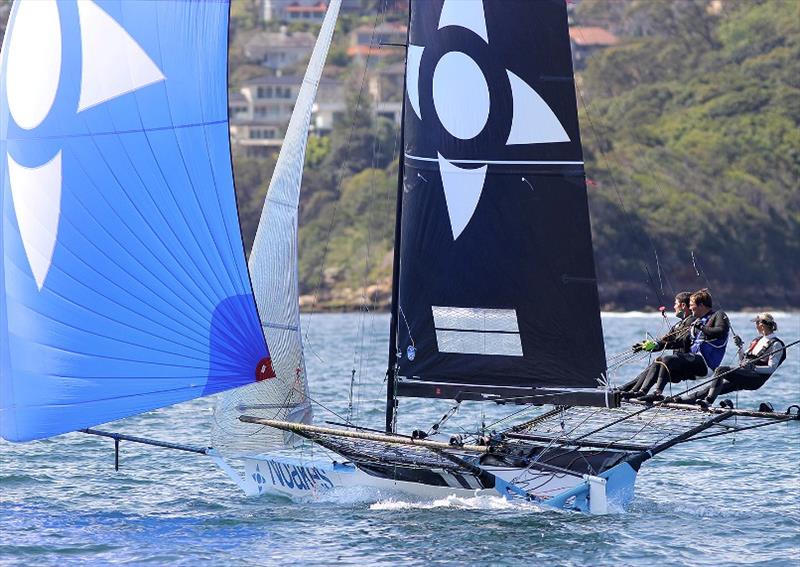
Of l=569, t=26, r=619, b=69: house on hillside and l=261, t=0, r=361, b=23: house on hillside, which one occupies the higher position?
l=261, t=0, r=361, b=23: house on hillside

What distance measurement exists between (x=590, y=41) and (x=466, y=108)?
116 meters

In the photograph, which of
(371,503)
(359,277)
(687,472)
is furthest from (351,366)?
(359,277)

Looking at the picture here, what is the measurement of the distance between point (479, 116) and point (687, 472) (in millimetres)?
5801

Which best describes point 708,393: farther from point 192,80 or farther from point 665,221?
point 665,221

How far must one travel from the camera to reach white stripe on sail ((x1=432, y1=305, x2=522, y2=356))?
15.2 metres

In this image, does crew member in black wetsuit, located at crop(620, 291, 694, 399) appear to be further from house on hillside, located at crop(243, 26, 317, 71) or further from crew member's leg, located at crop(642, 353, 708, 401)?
house on hillside, located at crop(243, 26, 317, 71)

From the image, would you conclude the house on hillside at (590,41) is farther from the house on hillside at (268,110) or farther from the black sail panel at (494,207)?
the black sail panel at (494,207)

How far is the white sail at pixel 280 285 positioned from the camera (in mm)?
15211

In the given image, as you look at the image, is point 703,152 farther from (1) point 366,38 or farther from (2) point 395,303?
(2) point 395,303

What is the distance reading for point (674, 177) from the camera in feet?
289

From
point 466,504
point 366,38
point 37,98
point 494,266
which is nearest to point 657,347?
point 494,266

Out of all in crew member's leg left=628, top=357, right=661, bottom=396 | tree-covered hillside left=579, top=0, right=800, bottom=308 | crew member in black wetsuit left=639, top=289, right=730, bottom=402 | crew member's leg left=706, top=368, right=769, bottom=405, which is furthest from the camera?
tree-covered hillside left=579, top=0, right=800, bottom=308

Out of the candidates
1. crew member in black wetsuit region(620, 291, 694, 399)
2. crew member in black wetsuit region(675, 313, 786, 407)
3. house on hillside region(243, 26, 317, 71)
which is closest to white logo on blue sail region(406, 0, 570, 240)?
crew member in black wetsuit region(620, 291, 694, 399)

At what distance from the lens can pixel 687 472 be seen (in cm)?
1870
